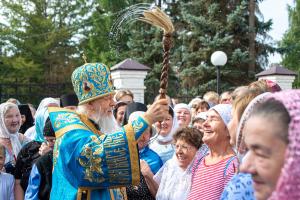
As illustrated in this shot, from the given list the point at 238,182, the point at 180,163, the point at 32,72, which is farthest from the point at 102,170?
the point at 32,72

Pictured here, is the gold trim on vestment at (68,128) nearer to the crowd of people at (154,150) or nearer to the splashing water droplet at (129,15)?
the crowd of people at (154,150)

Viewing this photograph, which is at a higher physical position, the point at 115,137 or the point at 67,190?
the point at 115,137

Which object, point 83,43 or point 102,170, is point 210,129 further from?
point 83,43

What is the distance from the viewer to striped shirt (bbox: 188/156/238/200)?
3.74m

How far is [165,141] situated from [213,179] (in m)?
1.99

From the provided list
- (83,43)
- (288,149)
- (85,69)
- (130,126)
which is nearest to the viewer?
(288,149)

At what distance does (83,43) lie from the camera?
33.7 meters

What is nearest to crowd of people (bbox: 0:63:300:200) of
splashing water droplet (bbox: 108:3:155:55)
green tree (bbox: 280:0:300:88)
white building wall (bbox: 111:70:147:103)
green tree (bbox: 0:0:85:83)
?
splashing water droplet (bbox: 108:3:155:55)

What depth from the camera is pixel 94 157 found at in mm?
3287

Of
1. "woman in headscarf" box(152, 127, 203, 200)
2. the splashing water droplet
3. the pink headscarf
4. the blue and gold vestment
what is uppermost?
the splashing water droplet

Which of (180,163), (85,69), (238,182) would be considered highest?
(85,69)

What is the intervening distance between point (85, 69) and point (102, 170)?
35.4 inches

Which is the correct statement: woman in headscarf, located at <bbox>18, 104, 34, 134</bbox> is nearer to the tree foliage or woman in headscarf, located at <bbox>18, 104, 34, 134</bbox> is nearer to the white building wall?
the white building wall

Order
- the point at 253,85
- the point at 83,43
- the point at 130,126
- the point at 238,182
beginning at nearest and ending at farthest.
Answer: the point at 238,182
the point at 253,85
the point at 130,126
the point at 83,43
